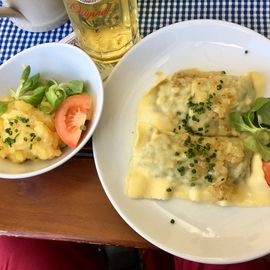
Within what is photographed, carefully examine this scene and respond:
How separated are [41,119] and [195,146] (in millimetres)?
379

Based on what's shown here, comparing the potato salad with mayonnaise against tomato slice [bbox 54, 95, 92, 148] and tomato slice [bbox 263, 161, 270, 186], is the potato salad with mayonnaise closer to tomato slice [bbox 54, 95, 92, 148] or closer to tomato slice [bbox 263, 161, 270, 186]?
tomato slice [bbox 54, 95, 92, 148]

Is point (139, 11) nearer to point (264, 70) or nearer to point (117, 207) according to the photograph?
point (264, 70)

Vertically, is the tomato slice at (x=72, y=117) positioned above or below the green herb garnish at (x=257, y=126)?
above

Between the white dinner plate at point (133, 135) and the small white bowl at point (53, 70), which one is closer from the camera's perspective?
the white dinner plate at point (133, 135)

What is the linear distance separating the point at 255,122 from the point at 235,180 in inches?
5.8

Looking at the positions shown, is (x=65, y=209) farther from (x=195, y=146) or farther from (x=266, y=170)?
(x=266, y=170)

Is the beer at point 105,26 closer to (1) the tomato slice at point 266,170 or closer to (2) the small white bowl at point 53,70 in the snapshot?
(2) the small white bowl at point 53,70

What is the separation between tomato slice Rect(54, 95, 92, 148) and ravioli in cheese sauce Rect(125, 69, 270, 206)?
15 centimetres

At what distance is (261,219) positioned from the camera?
100 centimetres

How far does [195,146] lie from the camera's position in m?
1.07

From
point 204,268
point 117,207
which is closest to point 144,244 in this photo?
point 117,207

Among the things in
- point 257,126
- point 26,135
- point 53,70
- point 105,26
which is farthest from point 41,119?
point 257,126

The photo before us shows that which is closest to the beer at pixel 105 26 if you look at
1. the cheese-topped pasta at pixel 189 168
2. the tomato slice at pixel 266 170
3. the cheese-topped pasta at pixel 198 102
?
the cheese-topped pasta at pixel 198 102

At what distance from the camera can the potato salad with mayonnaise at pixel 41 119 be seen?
1040mm
